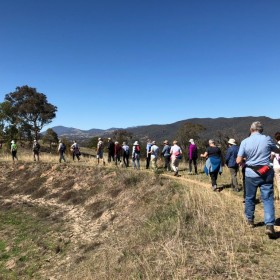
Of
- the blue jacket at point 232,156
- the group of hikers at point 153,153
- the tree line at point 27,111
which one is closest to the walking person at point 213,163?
the blue jacket at point 232,156

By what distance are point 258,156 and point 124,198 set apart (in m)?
9.72

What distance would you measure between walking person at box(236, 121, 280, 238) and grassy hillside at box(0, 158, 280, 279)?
576mm

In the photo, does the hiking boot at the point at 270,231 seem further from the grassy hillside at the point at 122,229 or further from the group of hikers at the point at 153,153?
the group of hikers at the point at 153,153

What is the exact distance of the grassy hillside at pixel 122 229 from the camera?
6.04 m

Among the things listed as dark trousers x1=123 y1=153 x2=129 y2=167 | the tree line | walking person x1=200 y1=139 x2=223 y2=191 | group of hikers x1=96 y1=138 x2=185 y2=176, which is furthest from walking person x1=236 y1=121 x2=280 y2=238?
the tree line

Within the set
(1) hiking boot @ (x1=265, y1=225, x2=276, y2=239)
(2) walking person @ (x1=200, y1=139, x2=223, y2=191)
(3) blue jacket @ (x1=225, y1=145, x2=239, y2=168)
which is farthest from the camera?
(2) walking person @ (x1=200, y1=139, x2=223, y2=191)

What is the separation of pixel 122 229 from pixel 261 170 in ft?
22.4

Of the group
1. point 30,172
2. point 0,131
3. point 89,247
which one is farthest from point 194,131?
point 89,247

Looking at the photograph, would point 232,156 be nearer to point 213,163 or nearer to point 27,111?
point 213,163

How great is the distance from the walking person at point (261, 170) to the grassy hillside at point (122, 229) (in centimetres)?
58

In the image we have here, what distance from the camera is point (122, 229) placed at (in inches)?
481

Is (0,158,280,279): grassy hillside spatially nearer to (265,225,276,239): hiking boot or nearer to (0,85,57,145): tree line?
(265,225,276,239): hiking boot

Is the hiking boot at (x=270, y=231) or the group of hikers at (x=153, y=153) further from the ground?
the group of hikers at (x=153, y=153)

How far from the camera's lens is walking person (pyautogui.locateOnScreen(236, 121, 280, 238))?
22.0 feet
